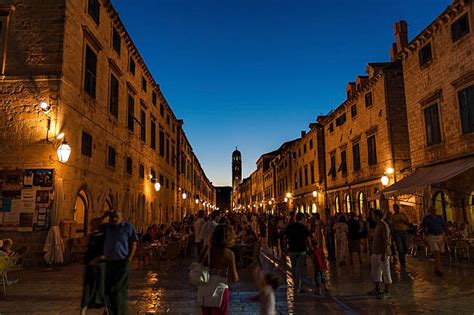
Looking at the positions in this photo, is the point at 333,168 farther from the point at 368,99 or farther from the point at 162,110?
the point at 162,110

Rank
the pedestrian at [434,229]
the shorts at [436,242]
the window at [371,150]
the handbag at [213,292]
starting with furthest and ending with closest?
the window at [371,150] → the pedestrian at [434,229] → the shorts at [436,242] → the handbag at [213,292]

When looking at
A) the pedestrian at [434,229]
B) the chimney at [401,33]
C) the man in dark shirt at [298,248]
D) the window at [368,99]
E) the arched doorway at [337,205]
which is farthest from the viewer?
the arched doorway at [337,205]

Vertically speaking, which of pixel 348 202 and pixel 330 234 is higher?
pixel 348 202

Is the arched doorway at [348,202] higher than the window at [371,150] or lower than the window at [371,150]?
lower

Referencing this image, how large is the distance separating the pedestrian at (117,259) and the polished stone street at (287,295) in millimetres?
1529

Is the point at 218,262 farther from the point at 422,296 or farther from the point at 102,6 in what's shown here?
the point at 102,6

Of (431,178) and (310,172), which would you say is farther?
(310,172)

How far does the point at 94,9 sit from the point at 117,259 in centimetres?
1378

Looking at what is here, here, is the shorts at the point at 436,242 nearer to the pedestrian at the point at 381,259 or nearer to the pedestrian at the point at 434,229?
the pedestrian at the point at 434,229

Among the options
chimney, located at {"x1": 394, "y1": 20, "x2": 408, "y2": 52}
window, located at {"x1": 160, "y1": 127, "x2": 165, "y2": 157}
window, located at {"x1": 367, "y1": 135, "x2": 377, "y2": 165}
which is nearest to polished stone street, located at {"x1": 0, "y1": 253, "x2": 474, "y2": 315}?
window, located at {"x1": 367, "y1": 135, "x2": 377, "y2": 165}

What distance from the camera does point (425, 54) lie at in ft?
58.4

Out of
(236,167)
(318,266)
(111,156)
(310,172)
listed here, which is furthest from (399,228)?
(236,167)

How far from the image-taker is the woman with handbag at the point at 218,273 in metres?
4.06

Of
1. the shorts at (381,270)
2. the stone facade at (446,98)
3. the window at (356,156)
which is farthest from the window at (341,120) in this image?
the shorts at (381,270)
